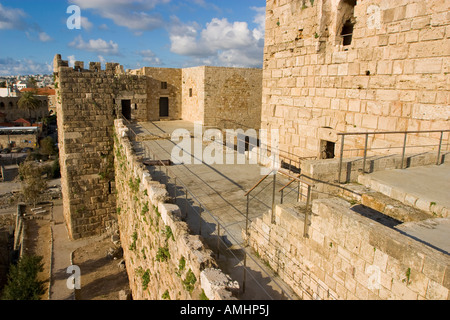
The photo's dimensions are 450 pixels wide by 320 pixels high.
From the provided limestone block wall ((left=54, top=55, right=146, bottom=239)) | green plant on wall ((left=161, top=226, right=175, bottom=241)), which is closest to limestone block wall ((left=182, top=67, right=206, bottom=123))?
limestone block wall ((left=54, top=55, right=146, bottom=239))

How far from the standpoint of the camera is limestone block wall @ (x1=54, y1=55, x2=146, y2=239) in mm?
13266

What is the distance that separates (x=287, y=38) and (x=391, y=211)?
19.3 ft

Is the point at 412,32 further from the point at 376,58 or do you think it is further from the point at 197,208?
the point at 197,208

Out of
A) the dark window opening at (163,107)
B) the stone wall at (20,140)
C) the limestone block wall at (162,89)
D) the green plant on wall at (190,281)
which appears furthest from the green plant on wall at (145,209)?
the stone wall at (20,140)

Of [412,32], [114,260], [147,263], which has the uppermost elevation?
[412,32]

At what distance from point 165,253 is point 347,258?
9.93 ft

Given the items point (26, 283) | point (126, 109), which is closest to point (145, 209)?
point (26, 283)

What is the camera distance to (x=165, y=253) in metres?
5.29

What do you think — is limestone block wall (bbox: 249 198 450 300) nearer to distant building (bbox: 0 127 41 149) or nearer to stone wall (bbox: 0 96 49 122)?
distant building (bbox: 0 127 41 149)

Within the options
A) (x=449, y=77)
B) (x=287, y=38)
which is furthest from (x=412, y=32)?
(x=287, y=38)

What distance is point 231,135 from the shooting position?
54.4 ft

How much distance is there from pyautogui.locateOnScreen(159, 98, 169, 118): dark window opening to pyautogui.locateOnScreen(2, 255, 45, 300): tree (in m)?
9.78

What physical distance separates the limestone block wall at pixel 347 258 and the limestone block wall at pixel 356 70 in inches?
141

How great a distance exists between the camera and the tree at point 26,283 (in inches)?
421
